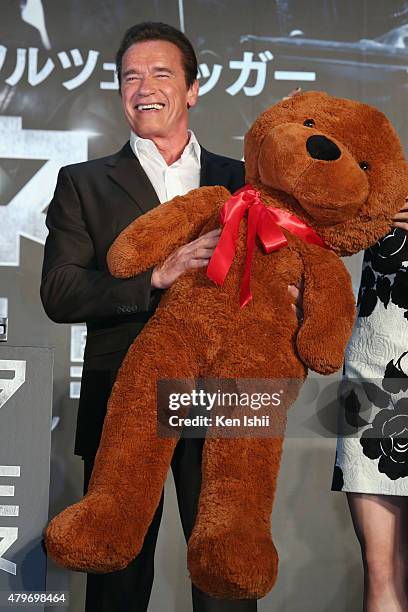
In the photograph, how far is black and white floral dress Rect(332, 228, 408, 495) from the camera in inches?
73.9

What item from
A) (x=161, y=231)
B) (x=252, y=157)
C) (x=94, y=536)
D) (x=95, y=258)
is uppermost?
(x=252, y=157)

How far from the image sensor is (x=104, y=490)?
1.55 metres

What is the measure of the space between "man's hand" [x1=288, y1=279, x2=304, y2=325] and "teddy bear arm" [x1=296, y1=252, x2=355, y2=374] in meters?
0.03

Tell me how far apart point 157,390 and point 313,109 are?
0.56 meters

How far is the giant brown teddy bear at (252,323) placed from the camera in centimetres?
150

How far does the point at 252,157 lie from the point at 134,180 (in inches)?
15.1

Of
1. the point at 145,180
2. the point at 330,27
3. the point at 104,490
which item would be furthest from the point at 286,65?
the point at 104,490

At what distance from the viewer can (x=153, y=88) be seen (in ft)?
6.40

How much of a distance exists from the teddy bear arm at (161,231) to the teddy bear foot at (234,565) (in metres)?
0.50

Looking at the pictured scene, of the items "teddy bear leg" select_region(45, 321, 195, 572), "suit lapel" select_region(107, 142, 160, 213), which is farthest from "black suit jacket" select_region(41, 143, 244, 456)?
"teddy bear leg" select_region(45, 321, 195, 572)

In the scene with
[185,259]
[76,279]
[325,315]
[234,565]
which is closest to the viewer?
[234,565]
